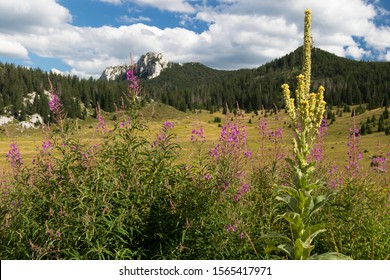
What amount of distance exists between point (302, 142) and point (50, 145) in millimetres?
4551

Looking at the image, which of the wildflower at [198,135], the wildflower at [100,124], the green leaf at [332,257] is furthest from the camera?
the wildflower at [198,135]

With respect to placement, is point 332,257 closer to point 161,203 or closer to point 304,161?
point 304,161

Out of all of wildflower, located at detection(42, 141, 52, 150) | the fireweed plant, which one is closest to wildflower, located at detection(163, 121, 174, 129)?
the fireweed plant

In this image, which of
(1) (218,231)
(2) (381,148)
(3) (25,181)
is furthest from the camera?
(2) (381,148)

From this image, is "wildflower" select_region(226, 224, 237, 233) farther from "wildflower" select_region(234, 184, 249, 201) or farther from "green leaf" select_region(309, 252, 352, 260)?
"green leaf" select_region(309, 252, 352, 260)

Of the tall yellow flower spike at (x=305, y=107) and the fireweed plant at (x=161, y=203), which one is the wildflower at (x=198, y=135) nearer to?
the fireweed plant at (x=161, y=203)

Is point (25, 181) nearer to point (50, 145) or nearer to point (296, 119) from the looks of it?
point (50, 145)

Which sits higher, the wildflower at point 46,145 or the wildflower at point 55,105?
the wildflower at point 55,105

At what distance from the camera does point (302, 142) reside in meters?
4.53

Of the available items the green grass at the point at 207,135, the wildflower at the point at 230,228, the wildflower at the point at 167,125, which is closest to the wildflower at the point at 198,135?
the green grass at the point at 207,135

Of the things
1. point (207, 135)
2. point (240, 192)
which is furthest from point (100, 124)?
point (207, 135)

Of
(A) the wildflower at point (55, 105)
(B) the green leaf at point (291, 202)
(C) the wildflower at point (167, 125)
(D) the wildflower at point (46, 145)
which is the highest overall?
(A) the wildflower at point (55, 105)

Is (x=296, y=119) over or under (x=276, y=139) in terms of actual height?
over

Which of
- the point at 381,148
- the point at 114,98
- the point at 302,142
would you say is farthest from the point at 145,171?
the point at 114,98
